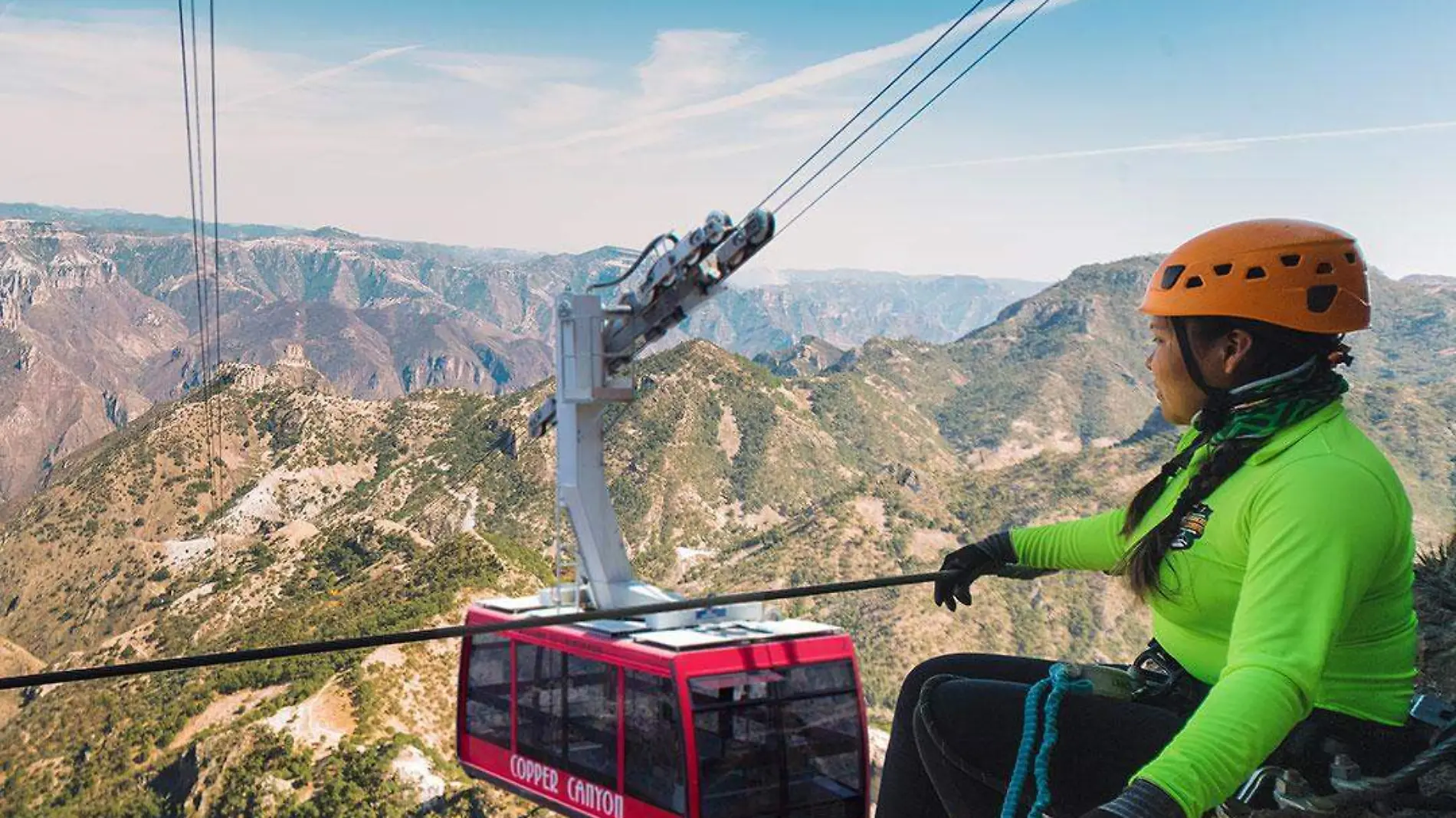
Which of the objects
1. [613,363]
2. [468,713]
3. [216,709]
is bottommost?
[216,709]

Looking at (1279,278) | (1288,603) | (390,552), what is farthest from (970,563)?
(390,552)

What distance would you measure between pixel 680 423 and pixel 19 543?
80.6m

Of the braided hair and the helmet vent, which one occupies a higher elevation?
the helmet vent

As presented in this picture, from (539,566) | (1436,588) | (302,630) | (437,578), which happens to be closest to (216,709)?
(302,630)

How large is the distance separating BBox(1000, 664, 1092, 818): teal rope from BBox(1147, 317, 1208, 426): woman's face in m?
0.63

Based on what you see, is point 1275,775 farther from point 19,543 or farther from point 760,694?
point 19,543

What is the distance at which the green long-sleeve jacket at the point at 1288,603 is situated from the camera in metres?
2.07

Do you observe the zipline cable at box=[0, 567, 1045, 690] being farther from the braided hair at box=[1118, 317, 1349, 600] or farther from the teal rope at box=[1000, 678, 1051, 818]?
the braided hair at box=[1118, 317, 1349, 600]

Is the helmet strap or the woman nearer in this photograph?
the woman

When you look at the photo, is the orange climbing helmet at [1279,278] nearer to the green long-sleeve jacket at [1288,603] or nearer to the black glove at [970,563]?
the green long-sleeve jacket at [1288,603]

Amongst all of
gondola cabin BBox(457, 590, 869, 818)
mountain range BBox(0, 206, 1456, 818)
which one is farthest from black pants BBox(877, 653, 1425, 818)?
mountain range BBox(0, 206, 1456, 818)

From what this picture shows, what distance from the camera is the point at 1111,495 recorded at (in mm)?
117625

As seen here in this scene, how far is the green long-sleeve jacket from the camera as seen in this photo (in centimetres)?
207

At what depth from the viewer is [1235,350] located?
105 inches
